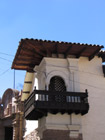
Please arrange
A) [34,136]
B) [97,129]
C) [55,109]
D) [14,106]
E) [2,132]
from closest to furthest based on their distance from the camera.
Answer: [55,109]
[97,129]
[34,136]
[14,106]
[2,132]

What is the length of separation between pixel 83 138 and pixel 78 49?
4.32 m

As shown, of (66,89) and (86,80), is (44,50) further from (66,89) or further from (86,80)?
(86,80)

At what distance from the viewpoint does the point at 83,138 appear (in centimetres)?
1287

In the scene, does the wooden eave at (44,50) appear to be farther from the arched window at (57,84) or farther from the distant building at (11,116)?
the distant building at (11,116)

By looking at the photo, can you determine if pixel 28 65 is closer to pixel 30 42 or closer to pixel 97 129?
pixel 30 42

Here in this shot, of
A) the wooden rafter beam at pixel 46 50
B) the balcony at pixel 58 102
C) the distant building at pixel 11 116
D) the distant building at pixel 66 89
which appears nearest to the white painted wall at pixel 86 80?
the distant building at pixel 66 89

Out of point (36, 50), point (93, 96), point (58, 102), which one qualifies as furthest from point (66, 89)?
point (36, 50)

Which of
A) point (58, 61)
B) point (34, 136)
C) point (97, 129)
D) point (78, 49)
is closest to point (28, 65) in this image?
point (58, 61)

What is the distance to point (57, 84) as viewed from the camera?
45.0ft

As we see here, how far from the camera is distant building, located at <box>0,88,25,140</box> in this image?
69.0ft

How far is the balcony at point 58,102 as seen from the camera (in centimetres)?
1223

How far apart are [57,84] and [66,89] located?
0.55 m

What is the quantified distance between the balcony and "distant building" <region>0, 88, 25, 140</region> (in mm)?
7508

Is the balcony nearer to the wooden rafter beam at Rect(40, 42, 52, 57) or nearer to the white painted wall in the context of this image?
the white painted wall
